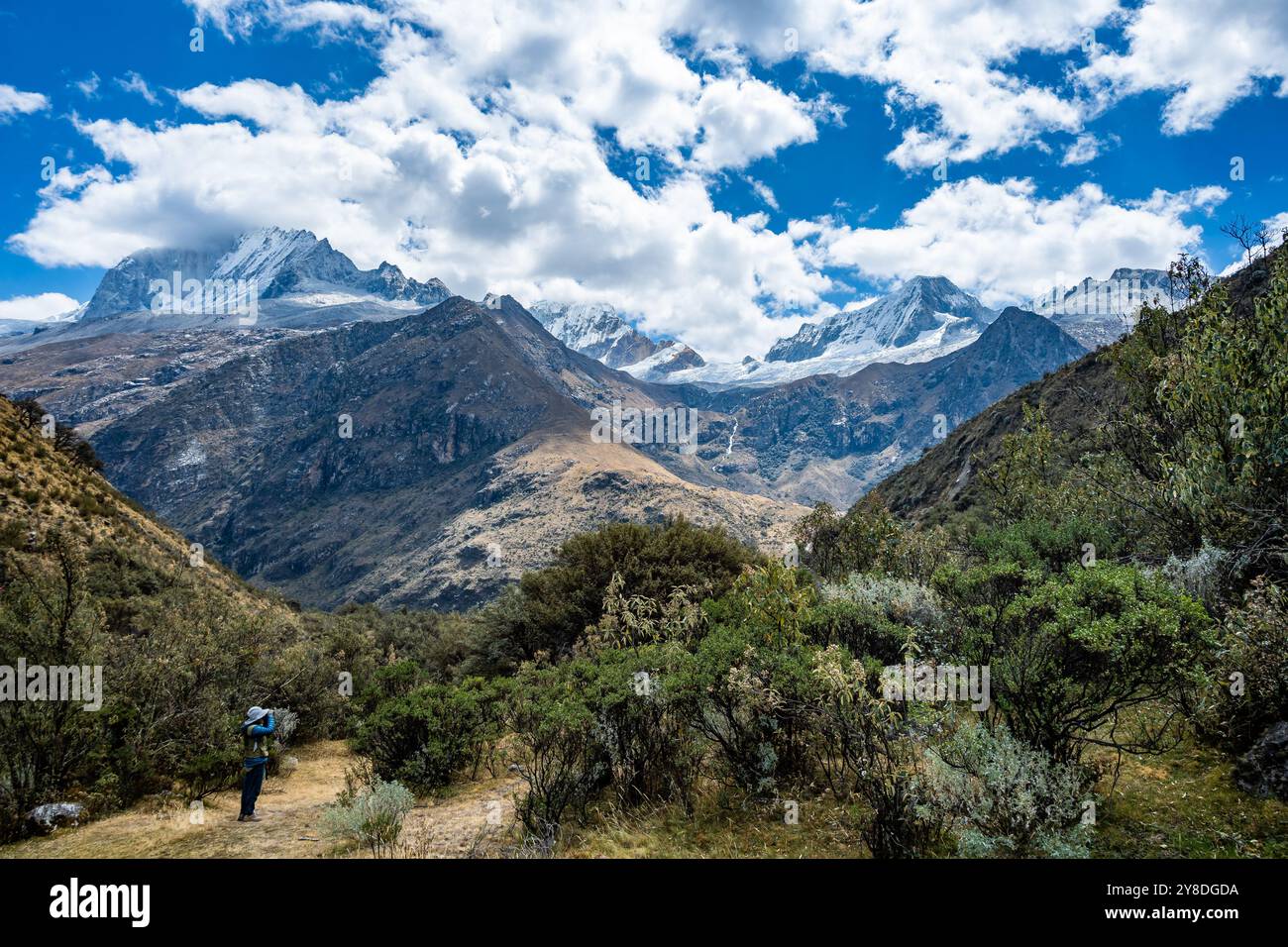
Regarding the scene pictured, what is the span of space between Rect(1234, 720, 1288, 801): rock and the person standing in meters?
14.2

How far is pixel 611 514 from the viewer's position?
155000 mm

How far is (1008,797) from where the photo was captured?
6.15m

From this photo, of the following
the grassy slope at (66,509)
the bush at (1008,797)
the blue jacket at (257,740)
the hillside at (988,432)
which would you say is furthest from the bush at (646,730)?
the hillside at (988,432)

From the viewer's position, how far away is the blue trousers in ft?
33.5

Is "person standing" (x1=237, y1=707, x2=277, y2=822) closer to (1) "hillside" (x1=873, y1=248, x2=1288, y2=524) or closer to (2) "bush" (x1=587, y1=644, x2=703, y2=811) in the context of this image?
(2) "bush" (x1=587, y1=644, x2=703, y2=811)

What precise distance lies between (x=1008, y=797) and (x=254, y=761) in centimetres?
1196

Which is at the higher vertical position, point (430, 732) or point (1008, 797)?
point (1008, 797)

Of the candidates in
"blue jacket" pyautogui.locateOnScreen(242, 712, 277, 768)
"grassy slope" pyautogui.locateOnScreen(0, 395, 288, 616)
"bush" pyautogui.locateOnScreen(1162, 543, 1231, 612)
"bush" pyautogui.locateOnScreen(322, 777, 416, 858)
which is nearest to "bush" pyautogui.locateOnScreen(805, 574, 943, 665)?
"bush" pyautogui.locateOnScreen(1162, 543, 1231, 612)

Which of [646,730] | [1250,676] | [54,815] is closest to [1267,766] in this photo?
[1250,676]

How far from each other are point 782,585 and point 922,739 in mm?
2871

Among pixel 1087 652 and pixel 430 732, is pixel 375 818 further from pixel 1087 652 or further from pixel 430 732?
pixel 1087 652

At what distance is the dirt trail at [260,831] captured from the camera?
329 inches
